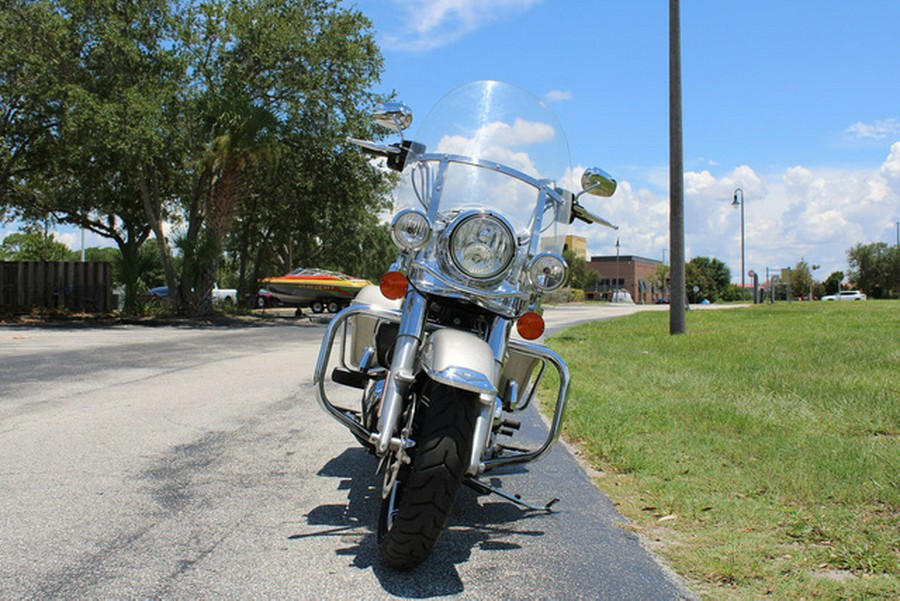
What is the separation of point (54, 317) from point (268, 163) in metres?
8.27

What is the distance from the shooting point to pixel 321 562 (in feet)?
10.9

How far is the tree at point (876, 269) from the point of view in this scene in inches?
3115

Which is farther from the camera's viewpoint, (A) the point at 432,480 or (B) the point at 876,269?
(B) the point at 876,269

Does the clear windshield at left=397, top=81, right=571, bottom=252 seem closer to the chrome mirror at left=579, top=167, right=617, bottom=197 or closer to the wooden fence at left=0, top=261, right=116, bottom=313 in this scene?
the chrome mirror at left=579, top=167, right=617, bottom=197

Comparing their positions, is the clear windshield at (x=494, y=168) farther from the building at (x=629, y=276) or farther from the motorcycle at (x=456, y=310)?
the building at (x=629, y=276)

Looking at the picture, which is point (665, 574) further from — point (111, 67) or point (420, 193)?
point (111, 67)

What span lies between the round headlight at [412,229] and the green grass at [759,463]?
6.25 feet

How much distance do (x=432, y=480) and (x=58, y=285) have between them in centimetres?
2672

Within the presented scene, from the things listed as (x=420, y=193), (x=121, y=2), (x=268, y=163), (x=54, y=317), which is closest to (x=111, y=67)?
(x=121, y=2)

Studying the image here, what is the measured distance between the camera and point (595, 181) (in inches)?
180

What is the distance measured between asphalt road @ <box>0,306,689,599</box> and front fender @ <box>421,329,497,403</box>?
0.84m

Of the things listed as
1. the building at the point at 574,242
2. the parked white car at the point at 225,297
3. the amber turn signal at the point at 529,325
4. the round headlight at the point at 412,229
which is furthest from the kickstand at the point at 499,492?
the parked white car at the point at 225,297

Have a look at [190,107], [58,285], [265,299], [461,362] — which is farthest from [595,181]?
[265,299]

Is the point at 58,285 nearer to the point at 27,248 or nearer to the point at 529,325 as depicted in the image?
the point at 529,325
